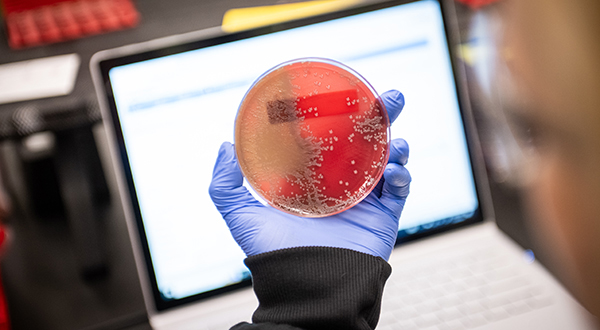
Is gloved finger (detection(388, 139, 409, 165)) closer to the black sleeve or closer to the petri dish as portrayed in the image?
the petri dish

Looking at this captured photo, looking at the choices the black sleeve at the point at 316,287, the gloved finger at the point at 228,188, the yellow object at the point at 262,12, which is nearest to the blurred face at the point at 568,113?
the black sleeve at the point at 316,287

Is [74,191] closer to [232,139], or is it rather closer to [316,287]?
[232,139]

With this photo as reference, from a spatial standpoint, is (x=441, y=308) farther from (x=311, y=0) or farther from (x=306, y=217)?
(x=311, y=0)

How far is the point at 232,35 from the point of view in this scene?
0.73 m

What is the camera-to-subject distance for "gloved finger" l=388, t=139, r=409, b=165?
2.16 feet

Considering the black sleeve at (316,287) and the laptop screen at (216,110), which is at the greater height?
the laptop screen at (216,110)

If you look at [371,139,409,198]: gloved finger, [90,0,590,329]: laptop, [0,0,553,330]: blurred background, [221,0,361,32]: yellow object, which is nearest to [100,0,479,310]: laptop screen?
[90,0,590,329]: laptop

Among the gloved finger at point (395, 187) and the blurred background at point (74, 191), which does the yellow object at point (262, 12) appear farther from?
the gloved finger at point (395, 187)

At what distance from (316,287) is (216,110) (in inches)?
13.8

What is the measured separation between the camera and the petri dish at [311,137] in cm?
60

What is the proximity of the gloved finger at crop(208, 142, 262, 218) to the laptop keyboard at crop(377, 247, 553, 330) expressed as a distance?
0.34 meters

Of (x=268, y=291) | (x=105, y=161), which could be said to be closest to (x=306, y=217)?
(x=268, y=291)

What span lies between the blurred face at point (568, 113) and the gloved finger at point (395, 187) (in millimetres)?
235

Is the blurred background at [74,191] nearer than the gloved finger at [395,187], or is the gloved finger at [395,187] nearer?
the gloved finger at [395,187]
